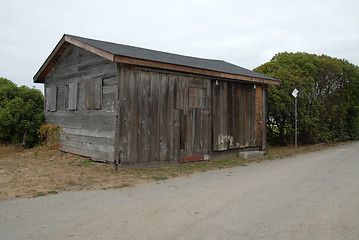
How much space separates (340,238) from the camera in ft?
11.0

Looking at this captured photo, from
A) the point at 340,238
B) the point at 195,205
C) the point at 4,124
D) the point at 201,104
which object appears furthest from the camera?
the point at 4,124

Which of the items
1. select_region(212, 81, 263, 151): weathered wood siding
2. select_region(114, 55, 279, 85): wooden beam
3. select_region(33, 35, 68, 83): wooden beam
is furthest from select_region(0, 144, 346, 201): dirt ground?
select_region(33, 35, 68, 83): wooden beam

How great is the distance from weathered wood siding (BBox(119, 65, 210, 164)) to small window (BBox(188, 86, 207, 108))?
0.54ft

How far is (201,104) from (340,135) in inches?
496

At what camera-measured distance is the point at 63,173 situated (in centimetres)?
728

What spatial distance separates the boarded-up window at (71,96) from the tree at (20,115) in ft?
8.68

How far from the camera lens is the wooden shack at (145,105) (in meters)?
7.95

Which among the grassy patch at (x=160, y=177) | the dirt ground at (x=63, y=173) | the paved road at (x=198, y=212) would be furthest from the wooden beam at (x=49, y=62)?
the paved road at (x=198, y=212)

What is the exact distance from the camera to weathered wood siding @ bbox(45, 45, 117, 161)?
8164 mm

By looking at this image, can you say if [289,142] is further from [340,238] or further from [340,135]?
[340,238]

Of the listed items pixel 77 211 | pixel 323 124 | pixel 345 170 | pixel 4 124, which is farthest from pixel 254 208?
pixel 323 124

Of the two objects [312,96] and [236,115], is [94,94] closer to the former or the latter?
[236,115]

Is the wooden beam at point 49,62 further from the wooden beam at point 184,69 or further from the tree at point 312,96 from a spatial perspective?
the tree at point 312,96

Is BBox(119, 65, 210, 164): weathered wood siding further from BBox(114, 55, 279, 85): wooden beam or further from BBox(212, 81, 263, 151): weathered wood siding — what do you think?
BBox(212, 81, 263, 151): weathered wood siding
